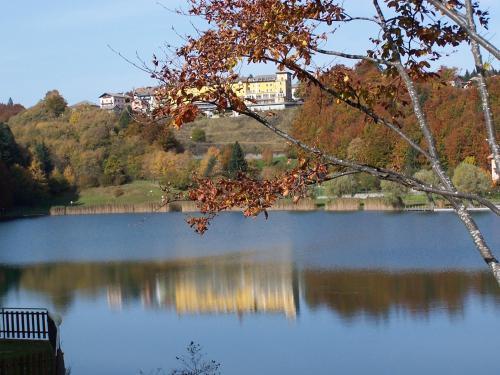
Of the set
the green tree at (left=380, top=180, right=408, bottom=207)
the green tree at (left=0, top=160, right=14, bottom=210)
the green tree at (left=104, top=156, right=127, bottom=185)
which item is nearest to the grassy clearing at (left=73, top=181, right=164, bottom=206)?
the green tree at (left=104, top=156, right=127, bottom=185)

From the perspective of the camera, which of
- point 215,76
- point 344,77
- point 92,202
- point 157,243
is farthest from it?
point 92,202

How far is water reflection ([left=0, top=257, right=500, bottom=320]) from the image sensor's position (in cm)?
1638

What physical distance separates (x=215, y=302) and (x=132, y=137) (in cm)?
4298

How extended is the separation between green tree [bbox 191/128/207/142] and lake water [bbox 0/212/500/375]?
35488 millimetres

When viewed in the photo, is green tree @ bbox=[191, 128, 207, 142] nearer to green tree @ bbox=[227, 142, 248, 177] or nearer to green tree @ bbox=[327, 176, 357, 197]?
green tree @ bbox=[227, 142, 248, 177]

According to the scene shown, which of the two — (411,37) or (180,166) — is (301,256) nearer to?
(411,37)

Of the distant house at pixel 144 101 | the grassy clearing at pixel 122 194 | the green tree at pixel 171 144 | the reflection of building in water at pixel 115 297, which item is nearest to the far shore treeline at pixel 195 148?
the green tree at pixel 171 144

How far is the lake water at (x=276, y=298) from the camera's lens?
1256cm

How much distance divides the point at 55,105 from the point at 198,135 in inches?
790

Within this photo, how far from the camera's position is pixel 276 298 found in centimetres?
1753

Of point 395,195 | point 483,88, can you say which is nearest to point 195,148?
point 395,195

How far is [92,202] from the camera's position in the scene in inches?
2104

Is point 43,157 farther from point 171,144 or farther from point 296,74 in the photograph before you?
point 296,74

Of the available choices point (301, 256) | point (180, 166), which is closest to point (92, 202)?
point (180, 166)
